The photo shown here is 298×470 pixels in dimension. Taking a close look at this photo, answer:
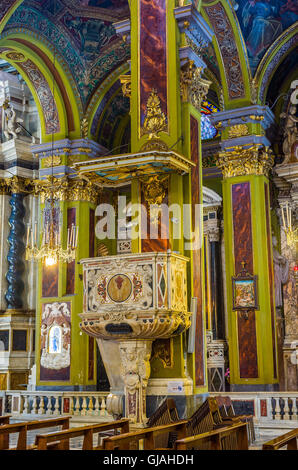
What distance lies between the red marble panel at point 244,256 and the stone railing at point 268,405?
167 centimetres

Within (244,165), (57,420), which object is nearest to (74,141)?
(244,165)

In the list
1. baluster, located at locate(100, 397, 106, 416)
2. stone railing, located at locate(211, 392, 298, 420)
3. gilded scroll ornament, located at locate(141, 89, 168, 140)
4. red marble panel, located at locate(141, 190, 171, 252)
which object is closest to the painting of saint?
stone railing, located at locate(211, 392, 298, 420)

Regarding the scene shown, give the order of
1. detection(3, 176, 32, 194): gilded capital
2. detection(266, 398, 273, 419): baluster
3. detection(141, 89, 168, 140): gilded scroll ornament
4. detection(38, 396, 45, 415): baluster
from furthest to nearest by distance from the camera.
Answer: detection(3, 176, 32, 194): gilded capital
detection(38, 396, 45, 415): baluster
detection(266, 398, 273, 419): baluster
detection(141, 89, 168, 140): gilded scroll ornament

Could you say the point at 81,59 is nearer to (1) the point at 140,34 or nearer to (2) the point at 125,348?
(1) the point at 140,34

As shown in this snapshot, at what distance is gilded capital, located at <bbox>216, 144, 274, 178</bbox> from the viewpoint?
1306 cm

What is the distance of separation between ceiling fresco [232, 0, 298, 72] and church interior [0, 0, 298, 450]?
0.03m

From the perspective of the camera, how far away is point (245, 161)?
517 inches

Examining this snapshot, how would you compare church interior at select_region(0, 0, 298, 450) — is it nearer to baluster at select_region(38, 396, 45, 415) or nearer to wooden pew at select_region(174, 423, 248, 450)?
baluster at select_region(38, 396, 45, 415)

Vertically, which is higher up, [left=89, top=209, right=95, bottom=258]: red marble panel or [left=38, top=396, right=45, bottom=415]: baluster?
[left=89, top=209, right=95, bottom=258]: red marble panel

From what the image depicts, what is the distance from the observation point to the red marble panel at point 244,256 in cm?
1230

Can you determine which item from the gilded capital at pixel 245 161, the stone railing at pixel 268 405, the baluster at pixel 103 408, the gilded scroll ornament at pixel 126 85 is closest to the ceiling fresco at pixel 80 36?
the gilded capital at pixel 245 161

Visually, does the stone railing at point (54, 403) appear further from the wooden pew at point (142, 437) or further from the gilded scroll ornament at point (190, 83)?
the gilded scroll ornament at point (190, 83)

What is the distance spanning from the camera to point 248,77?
514 inches
